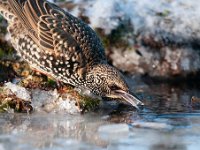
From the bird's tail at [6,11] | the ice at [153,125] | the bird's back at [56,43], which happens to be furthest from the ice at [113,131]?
the bird's tail at [6,11]

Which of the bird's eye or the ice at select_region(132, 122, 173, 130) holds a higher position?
the bird's eye

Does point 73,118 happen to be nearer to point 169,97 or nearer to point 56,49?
point 56,49

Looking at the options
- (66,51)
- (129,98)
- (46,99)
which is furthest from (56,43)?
Result: (129,98)

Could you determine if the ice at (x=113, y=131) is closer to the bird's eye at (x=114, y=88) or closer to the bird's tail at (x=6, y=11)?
the bird's eye at (x=114, y=88)

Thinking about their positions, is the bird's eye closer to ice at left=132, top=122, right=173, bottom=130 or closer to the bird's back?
the bird's back

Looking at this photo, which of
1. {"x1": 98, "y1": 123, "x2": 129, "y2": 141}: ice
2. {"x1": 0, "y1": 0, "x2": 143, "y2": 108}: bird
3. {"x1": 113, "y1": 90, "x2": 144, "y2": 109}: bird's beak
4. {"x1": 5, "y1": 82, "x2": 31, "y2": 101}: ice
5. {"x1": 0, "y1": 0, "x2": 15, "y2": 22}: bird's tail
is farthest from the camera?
{"x1": 0, "y1": 0, "x2": 15, "y2": 22}: bird's tail

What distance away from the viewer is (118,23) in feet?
25.9

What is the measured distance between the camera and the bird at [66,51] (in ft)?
21.2

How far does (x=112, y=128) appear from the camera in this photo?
572 centimetres

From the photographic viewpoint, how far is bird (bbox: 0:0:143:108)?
21.2 feet

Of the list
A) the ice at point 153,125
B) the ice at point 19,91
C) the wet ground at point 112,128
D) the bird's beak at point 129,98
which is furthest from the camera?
the ice at point 19,91

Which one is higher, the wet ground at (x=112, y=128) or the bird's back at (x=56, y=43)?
the bird's back at (x=56, y=43)

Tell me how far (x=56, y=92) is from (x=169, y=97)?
140cm

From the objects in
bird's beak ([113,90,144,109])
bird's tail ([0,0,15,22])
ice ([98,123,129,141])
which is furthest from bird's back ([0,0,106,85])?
ice ([98,123,129,141])
